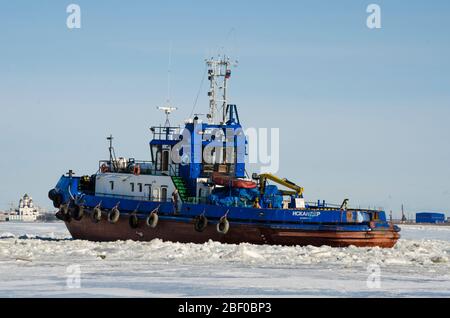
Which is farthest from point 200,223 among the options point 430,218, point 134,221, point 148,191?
point 430,218

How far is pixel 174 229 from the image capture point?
3716 cm

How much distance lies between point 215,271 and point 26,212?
156153 millimetres

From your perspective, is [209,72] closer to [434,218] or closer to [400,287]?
[400,287]

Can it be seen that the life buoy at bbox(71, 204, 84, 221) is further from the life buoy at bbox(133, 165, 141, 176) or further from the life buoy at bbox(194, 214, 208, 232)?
the life buoy at bbox(194, 214, 208, 232)

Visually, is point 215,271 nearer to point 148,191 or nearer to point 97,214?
point 148,191

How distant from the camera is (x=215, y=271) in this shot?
25234 millimetres

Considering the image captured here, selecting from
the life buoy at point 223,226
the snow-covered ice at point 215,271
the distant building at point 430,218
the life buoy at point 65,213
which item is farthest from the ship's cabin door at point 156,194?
the distant building at point 430,218

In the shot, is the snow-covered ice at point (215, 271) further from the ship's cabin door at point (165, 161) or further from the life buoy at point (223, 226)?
the ship's cabin door at point (165, 161)

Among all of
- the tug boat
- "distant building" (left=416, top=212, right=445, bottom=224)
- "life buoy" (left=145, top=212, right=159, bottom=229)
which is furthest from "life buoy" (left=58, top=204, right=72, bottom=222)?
"distant building" (left=416, top=212, right=445, bottom=224)

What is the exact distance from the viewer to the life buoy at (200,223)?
36.1 m

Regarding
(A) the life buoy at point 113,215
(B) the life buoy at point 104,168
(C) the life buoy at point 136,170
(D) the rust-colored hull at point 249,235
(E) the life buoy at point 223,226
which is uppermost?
(B) the life buoy at point 104,168

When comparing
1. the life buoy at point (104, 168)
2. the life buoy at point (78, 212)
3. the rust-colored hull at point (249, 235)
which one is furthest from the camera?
the life buoy at point (104, 168)

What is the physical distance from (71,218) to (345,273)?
1979 centimetres
